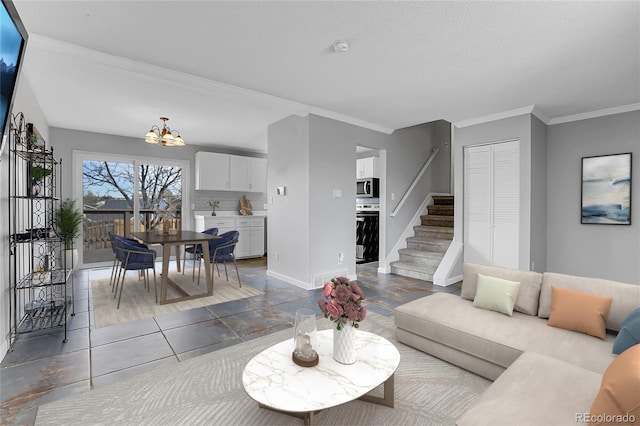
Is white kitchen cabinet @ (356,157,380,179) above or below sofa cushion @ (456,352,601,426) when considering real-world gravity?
above

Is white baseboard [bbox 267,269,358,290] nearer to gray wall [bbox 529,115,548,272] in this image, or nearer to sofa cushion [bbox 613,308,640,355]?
gray wall [bbox 529,115,548,272]

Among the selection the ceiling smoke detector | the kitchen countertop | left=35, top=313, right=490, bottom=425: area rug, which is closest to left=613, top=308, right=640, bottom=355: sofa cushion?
left=35, top=313, right=490, bottom=425: area rug

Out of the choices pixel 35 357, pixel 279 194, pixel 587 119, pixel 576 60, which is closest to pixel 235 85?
pixel 279 194

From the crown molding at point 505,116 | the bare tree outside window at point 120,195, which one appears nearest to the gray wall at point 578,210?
the crown molding at point 505,116

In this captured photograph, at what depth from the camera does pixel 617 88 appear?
3.64 m

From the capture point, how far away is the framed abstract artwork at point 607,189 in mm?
4211

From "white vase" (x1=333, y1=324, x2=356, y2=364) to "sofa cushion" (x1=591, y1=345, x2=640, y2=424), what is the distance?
103 cm

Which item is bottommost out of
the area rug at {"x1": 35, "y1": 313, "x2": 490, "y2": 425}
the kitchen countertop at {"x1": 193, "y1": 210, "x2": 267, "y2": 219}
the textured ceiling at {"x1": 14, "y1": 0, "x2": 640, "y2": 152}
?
the area rug at {"x1": 35, "y1": 313, "x2": 490, "y2": 425}

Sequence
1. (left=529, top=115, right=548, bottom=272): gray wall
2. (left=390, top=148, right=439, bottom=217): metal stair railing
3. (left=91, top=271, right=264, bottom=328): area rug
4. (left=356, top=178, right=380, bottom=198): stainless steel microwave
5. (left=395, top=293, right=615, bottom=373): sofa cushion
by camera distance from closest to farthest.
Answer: (left=395, top=293, right=615, bottom=373): sofa cushion → (left=91, top=271, right=264, bottom=328): area rug → (left=529, top=115, right=548, bottom=272): gray wall → (left=390, top=148, right=439, bottom=217): metal stair railing → (left=356, top=178, right=380, bottom=198): stainless steel microwave

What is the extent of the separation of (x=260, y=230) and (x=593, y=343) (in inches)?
238

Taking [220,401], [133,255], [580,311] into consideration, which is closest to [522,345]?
[580,311]

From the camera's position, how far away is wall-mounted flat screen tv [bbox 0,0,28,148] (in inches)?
58.7

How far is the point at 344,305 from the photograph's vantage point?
5.70 feet

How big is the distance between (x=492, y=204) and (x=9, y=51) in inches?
206
